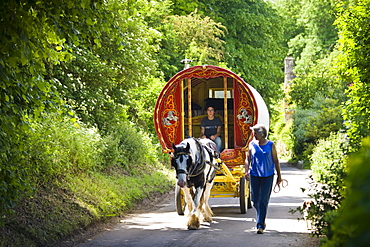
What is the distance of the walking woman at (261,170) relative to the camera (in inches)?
408

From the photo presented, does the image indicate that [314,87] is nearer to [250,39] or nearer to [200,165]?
[250,39]

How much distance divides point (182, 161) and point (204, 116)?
476 cm

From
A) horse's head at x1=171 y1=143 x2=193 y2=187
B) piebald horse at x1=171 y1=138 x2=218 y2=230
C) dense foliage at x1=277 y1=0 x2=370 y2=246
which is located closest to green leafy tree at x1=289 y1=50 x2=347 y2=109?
dense foliage at x1=277 y1=0 x2=370 y2=246

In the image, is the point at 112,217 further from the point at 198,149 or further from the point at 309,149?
the point at 309,149

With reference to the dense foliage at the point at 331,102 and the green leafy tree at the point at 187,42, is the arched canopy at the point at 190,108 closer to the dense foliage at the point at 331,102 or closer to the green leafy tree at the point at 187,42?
the dense foliage at the point at 331,102

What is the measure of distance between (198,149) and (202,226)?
139 cm

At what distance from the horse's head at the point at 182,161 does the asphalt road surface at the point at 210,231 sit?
0.98 m

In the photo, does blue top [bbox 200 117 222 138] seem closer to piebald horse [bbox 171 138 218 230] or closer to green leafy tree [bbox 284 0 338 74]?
piebald horse [bbox 171 138 218 230]

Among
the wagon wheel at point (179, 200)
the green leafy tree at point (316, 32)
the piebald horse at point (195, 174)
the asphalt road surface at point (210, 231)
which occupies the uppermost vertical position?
the green leafy tree at point (316, 32)

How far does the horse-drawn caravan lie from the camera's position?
12.0 meters

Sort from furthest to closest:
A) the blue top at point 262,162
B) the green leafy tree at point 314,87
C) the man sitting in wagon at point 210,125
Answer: the green leafy tree at point 314,87 → the man sitting in wagon at point 210,125 → the blue top at point 262,162

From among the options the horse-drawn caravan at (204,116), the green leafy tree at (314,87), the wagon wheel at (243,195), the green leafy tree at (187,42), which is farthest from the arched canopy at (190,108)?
the green leafy tree at (314,87)

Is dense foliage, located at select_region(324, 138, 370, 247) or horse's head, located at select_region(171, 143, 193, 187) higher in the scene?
dense foliage, located at select_region(324, 138, 370, 247)

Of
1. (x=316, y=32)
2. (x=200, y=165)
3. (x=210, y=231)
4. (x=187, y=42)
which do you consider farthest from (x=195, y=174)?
(x=316, y=32)
